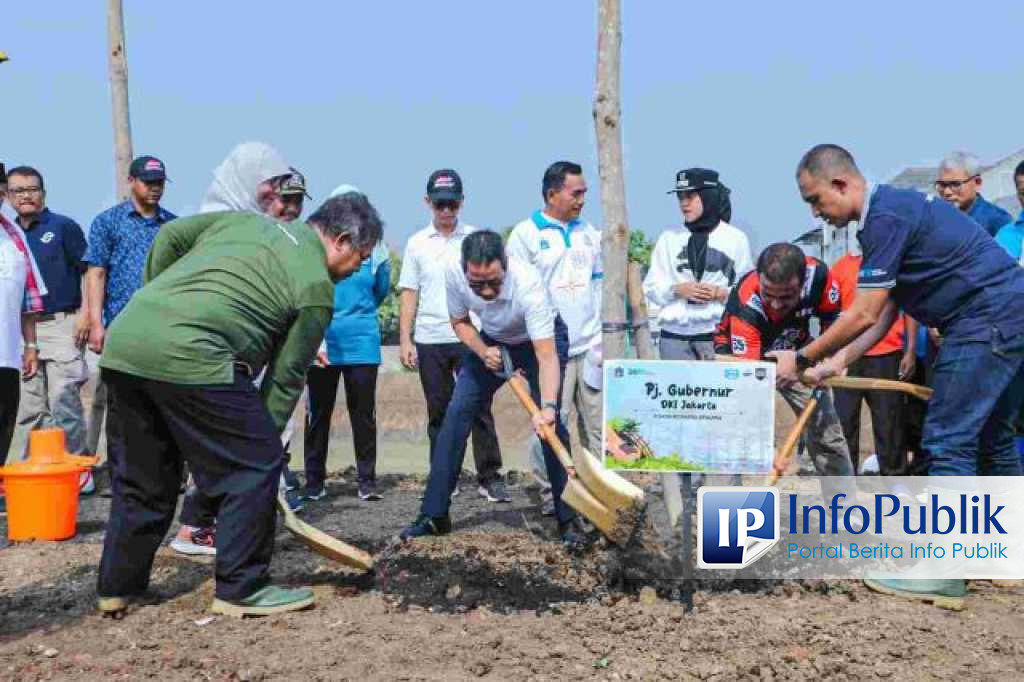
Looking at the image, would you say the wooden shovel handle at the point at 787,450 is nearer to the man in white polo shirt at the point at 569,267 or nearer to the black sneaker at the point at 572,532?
the black sneaker at the point at 572,532

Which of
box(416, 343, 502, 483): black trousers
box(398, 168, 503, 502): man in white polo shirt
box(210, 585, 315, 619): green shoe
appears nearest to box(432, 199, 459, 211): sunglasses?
box(398, 168, 503, 502): man in white polo shirt

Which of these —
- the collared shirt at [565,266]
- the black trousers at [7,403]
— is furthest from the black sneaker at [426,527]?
the black trousers at [7,403]

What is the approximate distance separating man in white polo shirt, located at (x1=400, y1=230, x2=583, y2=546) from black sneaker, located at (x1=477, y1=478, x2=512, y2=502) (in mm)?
1143

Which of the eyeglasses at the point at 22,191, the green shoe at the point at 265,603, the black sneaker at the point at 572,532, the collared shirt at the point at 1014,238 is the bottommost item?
the black sneaker at the point at 572,532

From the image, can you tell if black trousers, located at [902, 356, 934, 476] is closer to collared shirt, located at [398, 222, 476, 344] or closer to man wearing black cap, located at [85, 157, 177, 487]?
collared shirt, located at [398, 222, 476, 344]

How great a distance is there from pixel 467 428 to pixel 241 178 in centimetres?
175

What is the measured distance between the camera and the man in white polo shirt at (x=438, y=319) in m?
7.30

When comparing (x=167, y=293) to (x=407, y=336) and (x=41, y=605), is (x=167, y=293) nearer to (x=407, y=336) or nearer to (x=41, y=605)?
(x=41, y=605)

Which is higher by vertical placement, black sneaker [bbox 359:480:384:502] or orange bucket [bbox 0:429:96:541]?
orange bucket [bbox 0:429:96:541]

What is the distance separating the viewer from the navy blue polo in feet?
15.6

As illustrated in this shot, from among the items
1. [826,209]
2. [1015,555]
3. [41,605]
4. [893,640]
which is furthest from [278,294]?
[1015,555]

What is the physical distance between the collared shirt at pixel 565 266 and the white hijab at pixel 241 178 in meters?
1.83

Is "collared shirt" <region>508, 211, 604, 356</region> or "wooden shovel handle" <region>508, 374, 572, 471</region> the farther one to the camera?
"collared shirt" <region>508, 211, 604, 356</region>

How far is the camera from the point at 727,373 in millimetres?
4656
